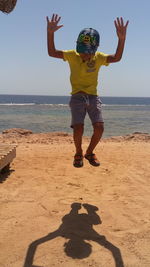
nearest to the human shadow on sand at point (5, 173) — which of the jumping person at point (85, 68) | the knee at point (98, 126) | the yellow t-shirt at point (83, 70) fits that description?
the jumping person at point (85, 68)

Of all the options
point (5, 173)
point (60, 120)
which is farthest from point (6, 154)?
point (60, 120)

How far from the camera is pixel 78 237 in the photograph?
455cm

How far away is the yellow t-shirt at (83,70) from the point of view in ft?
17.2

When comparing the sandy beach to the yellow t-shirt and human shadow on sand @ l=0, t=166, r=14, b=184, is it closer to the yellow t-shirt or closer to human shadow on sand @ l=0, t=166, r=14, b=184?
human shadow on sand @ l=0, t=166, r=14, b=184

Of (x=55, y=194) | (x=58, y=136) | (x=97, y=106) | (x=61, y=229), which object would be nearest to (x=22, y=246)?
(x=61, y=229)

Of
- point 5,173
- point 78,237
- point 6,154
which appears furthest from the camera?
point 5,173

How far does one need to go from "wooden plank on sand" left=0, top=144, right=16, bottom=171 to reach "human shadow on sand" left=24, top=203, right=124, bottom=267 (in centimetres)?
192

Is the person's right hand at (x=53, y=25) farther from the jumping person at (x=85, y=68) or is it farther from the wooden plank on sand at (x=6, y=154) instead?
the wooden plank on sand at (x=6, y=154)

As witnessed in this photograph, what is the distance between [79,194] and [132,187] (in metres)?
1.03

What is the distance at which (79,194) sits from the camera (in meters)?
6.16

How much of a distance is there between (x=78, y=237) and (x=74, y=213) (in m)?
0.77

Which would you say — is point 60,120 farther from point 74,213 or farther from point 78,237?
point 78,237

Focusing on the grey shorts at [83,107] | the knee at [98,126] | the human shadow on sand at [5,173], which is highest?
the grey shorts at [83,107]

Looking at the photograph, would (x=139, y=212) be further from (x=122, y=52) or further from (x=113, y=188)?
(x=122, y=52)
